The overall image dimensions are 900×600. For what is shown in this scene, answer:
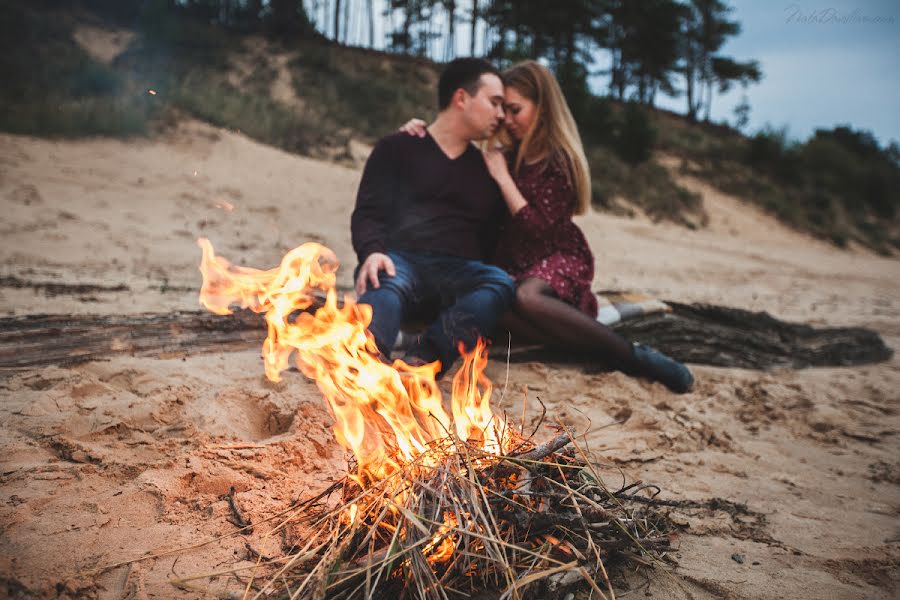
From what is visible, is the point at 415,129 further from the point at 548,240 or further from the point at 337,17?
the point at 337,17

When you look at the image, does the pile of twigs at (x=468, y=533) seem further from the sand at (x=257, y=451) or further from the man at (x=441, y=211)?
the man at (x=441, y=211)

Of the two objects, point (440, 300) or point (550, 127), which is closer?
point (440, 300)

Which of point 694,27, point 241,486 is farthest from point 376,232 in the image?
point 694,27

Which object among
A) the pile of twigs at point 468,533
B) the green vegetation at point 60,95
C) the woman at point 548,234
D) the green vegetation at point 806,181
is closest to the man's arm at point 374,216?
the woman at point 548,234

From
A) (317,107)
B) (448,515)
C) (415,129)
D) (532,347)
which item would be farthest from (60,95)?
(448,515)

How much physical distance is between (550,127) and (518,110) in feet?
0.75

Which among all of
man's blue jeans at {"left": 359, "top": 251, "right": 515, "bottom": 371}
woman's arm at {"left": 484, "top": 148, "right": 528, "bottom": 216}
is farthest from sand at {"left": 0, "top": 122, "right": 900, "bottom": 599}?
woman's arm at {"left": 484, "top": 148, "right": 528, "bottom": 216}

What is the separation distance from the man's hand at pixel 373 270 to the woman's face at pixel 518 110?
1.28m

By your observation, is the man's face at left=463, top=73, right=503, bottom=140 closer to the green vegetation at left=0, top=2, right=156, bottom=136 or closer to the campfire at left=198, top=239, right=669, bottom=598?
the campfire at left=198, top=239, right=669, bottom=598

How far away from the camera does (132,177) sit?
6625 mm

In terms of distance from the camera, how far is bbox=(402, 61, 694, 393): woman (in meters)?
2.93

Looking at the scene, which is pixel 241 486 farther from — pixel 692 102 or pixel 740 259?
pixel 692 102

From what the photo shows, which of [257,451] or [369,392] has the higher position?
[369,392]

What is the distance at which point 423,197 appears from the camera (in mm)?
3047
